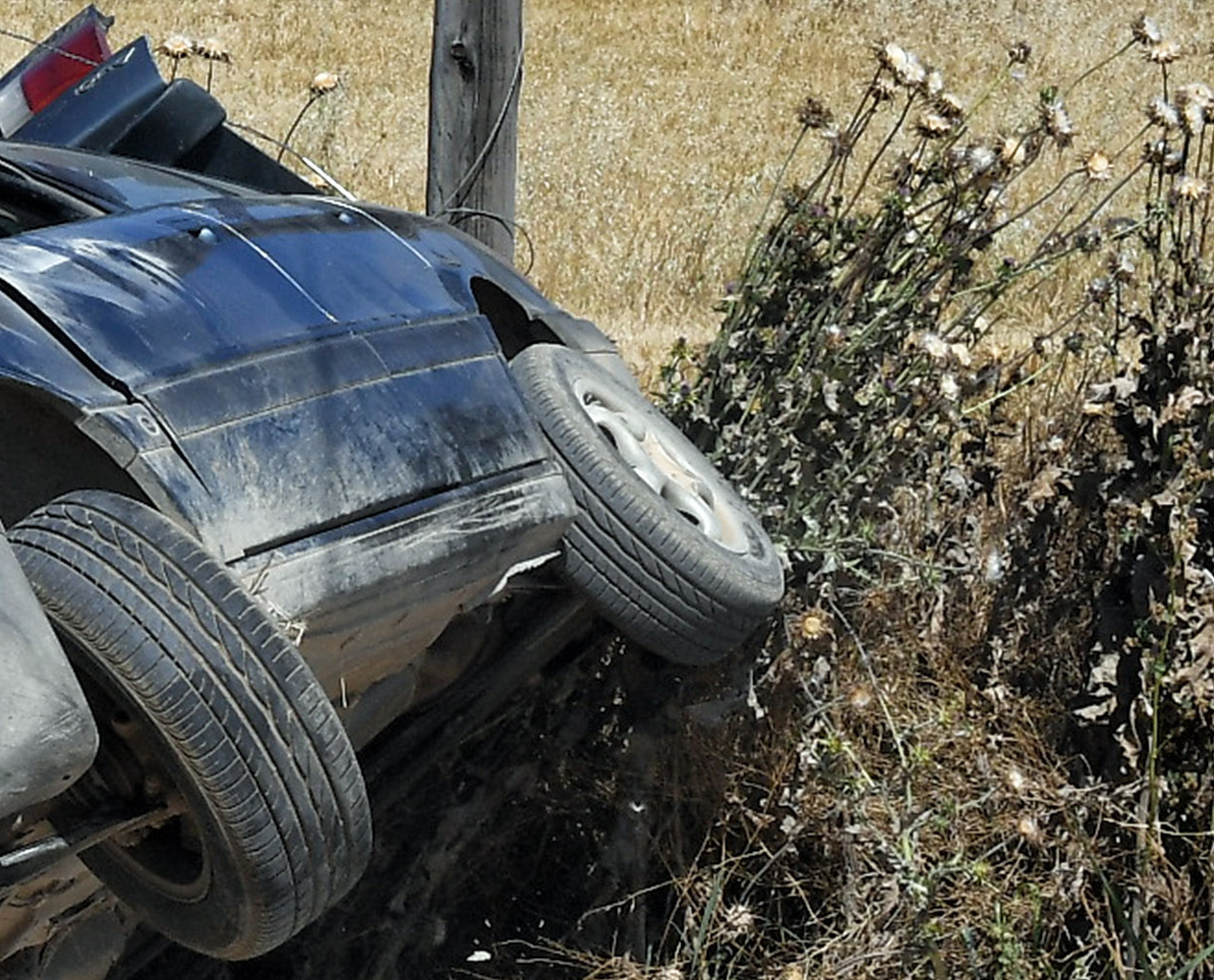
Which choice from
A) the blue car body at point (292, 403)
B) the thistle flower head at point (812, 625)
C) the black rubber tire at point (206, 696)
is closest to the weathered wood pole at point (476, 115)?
the blue car body at point (292, 403)

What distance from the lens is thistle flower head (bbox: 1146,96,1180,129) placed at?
15.8 ft

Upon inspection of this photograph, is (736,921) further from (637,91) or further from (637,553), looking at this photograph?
(637,91)

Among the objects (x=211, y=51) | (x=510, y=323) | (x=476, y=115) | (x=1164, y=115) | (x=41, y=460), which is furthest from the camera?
(x=211, y=51)

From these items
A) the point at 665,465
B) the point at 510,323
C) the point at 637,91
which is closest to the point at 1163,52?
the point at 665,465

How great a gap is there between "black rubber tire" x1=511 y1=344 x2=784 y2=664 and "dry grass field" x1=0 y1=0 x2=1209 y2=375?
358cm

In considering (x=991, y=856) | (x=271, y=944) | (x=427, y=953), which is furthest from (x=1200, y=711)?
(x=271, y=944)

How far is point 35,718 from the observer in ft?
8.98

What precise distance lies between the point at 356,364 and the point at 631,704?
1453 millimetres

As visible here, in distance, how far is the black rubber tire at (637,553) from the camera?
404cm

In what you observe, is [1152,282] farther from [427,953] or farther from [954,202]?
[427,953]

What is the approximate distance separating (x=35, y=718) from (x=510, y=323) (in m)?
2.11

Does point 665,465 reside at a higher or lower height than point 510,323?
lower

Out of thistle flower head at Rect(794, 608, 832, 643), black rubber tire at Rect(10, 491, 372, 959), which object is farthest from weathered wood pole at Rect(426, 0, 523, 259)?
black rubber tire at Rect(10, 491, 372, 959)

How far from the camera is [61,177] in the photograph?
4.36m
